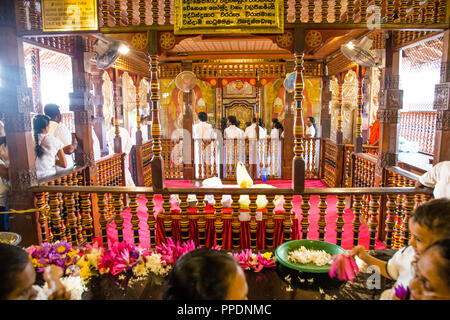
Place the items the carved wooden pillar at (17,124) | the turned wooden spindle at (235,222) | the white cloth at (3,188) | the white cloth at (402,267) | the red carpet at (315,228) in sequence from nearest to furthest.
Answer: the white cloth at (402,267)
the carved wooden pillar at (17,124)
the turned wooden spindle at (235,222)
the white cloth at (3,188)
the red carpet at (315,228)

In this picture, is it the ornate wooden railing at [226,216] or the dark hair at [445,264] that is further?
the ornate wooden railing at [226,216]

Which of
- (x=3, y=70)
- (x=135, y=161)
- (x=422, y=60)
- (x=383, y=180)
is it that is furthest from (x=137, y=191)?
(x=422, y=60)

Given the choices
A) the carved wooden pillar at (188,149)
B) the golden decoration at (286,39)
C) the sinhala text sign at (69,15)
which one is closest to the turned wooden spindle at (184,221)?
the golden decoration at (286,39)

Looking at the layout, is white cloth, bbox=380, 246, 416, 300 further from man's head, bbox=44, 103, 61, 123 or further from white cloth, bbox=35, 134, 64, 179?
man's head, bbox=44, 103, 61, 123

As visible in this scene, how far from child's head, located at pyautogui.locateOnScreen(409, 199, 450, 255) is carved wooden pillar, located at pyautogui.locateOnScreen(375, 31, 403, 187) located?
11.2 feet

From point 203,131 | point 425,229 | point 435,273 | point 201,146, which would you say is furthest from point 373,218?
point 203,131

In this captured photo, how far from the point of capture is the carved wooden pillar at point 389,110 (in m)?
4.50

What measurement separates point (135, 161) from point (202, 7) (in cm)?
559

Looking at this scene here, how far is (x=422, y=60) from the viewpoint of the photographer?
9.30 meters

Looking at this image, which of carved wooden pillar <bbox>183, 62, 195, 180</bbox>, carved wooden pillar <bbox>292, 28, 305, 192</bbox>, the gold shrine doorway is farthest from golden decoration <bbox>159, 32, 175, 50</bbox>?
the gold shrine doorway

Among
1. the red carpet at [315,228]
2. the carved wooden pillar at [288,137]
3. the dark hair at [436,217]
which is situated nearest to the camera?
the dark hair at [436,217]

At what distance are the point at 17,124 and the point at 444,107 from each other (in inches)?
201

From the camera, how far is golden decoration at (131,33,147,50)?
3454 mm

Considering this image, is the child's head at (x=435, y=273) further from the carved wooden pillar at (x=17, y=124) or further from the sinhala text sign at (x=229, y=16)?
the carved wooden pillar at (x=17, y=124)
